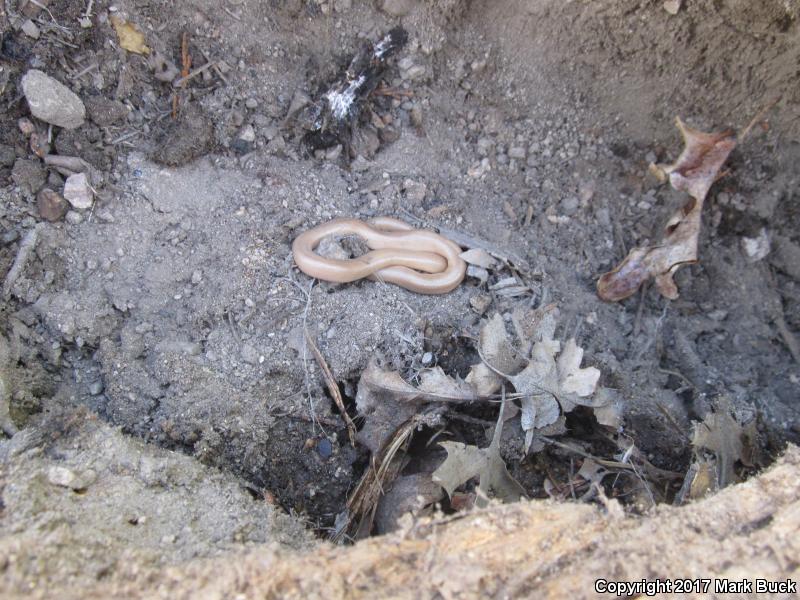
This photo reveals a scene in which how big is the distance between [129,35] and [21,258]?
4.87ft

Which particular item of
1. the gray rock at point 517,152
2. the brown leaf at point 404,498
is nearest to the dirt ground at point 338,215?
the gray rock at point 517,152

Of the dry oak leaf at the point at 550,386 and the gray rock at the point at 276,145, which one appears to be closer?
the dry oak leaf at the point at 550,386

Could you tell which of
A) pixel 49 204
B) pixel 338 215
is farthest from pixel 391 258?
pixel 49 204

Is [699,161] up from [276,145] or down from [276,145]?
up

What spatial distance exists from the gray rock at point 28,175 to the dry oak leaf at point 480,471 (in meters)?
2.71

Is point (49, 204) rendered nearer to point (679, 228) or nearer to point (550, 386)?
point (550, 386)

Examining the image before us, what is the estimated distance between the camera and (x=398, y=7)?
12.7 feet

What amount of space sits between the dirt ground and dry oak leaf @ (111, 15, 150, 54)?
0.04 metres

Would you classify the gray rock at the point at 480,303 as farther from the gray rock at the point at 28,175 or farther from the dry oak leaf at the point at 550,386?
the gray rock at the point at 28,175

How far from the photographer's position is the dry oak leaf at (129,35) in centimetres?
348

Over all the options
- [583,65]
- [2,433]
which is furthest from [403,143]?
[2,433]

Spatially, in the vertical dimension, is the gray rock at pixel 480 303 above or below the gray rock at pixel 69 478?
above

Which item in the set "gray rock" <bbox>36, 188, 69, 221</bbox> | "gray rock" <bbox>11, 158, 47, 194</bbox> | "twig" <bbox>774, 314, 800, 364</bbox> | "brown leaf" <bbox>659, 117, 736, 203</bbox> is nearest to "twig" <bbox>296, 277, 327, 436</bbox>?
"gray rock" <bbox>36, 188, 69, 221</bbox>

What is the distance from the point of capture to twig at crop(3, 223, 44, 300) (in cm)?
312
